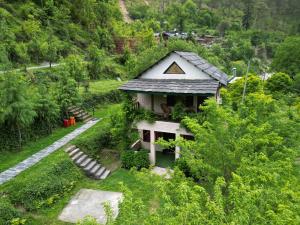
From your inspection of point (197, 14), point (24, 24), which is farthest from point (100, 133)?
point (197, 14)

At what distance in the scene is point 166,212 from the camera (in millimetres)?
6664

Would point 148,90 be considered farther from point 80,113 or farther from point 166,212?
point 166,212

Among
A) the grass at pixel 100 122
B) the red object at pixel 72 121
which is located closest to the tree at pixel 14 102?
the grass at pixel 100 122

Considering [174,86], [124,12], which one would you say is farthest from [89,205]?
[124,12]

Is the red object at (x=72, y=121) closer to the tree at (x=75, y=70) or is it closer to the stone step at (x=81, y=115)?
the stone step at (x=81, y=115)

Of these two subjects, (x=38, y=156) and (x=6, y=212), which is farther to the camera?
(x=38, y=156)

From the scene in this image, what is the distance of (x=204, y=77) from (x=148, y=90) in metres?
3.71

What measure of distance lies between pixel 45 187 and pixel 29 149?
183 inches

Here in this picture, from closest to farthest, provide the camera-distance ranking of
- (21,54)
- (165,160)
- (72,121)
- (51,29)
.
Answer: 1. (165,160)
2. (72,121)
3. (21,54)
4. (51,29)

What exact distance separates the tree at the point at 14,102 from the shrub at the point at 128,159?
592 cm

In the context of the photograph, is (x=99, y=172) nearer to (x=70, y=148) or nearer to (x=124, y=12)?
(x=70, y=148)

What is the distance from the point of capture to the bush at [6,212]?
37.5 feet

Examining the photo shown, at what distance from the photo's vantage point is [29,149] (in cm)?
1764

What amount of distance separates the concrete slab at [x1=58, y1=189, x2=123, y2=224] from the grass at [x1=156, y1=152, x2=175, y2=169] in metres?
4.44
